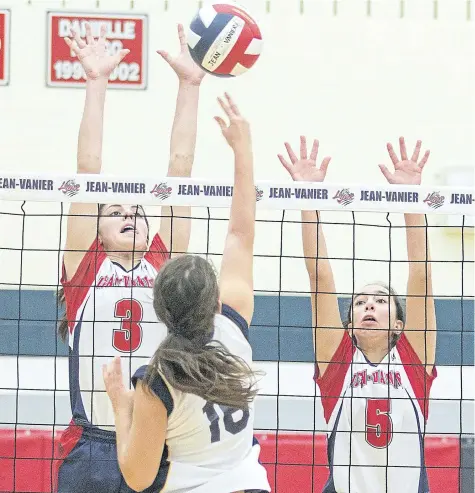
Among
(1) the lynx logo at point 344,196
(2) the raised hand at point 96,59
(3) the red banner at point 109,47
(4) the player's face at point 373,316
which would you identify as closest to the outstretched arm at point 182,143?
(2) the raised hand at point 96,59

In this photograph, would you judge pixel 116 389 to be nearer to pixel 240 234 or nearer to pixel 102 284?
pixel 240 234

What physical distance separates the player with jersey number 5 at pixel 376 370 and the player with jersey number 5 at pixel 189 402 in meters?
1.14

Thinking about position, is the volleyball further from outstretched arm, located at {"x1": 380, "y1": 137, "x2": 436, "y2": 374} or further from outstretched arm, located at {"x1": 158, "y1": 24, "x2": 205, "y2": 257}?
outstretched arm, located at {"x1": 380, "y1": 137, "x2": 436, "y2": 374}

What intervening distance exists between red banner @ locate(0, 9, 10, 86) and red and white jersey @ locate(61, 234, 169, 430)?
377 cm

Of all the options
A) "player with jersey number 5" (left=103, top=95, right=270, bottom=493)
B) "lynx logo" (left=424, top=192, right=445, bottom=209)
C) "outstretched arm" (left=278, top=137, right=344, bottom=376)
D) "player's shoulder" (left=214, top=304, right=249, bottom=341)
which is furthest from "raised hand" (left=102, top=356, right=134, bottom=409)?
"lynx logo" (left=424, top=192, right=445, bottom=209)

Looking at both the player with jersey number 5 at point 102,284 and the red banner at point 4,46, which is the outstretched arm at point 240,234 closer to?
the player with jersey number 5 at point 102,284

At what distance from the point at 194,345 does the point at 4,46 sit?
524 cm

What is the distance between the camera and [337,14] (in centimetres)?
694

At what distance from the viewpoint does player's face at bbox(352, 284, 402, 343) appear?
3.36m

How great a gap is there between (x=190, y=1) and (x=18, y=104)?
142cm

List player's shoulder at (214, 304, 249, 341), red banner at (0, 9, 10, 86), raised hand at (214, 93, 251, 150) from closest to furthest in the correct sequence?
player's shoulder at (214, 304, 249, 341)
raised hand at (214, 93, 251, 150)
red banner at (0, 9, 10, 86)

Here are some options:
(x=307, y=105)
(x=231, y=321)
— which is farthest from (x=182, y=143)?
(x=307, y=105)

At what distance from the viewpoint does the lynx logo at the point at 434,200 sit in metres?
3.24

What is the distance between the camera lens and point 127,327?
10.9 feet
